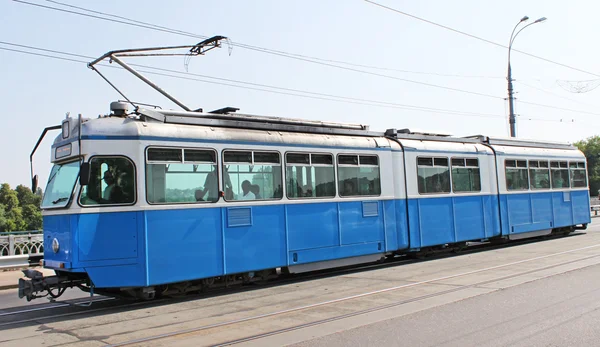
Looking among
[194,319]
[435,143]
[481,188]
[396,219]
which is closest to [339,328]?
[194,319]

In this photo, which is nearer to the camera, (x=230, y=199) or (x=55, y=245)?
(x=55, y=245)

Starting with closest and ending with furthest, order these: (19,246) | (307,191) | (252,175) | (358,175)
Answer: (252,175)
(307,191)
(358,175)
(19,246)

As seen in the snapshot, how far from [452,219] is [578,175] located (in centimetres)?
847

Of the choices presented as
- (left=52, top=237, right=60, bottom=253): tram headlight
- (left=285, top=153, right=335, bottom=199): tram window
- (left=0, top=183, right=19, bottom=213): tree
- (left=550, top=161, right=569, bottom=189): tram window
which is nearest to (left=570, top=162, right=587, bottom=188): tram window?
(left=550, top=161, right=569, bottom=189): tram window

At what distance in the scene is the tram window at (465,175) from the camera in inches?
590

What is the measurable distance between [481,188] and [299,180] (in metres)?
7.11

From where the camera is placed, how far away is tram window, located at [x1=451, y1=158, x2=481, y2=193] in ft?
49.2

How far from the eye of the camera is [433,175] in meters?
14.3

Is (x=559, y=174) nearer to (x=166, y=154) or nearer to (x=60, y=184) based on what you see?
(x=166, y=154)

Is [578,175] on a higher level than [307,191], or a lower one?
higher

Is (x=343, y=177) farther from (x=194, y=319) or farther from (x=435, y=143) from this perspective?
(x=194, y=319)

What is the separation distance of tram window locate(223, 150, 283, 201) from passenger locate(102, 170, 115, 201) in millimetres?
2003

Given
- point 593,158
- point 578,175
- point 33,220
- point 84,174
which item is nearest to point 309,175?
point 84,174

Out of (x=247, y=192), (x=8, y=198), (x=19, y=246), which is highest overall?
(x=8, y=198)
